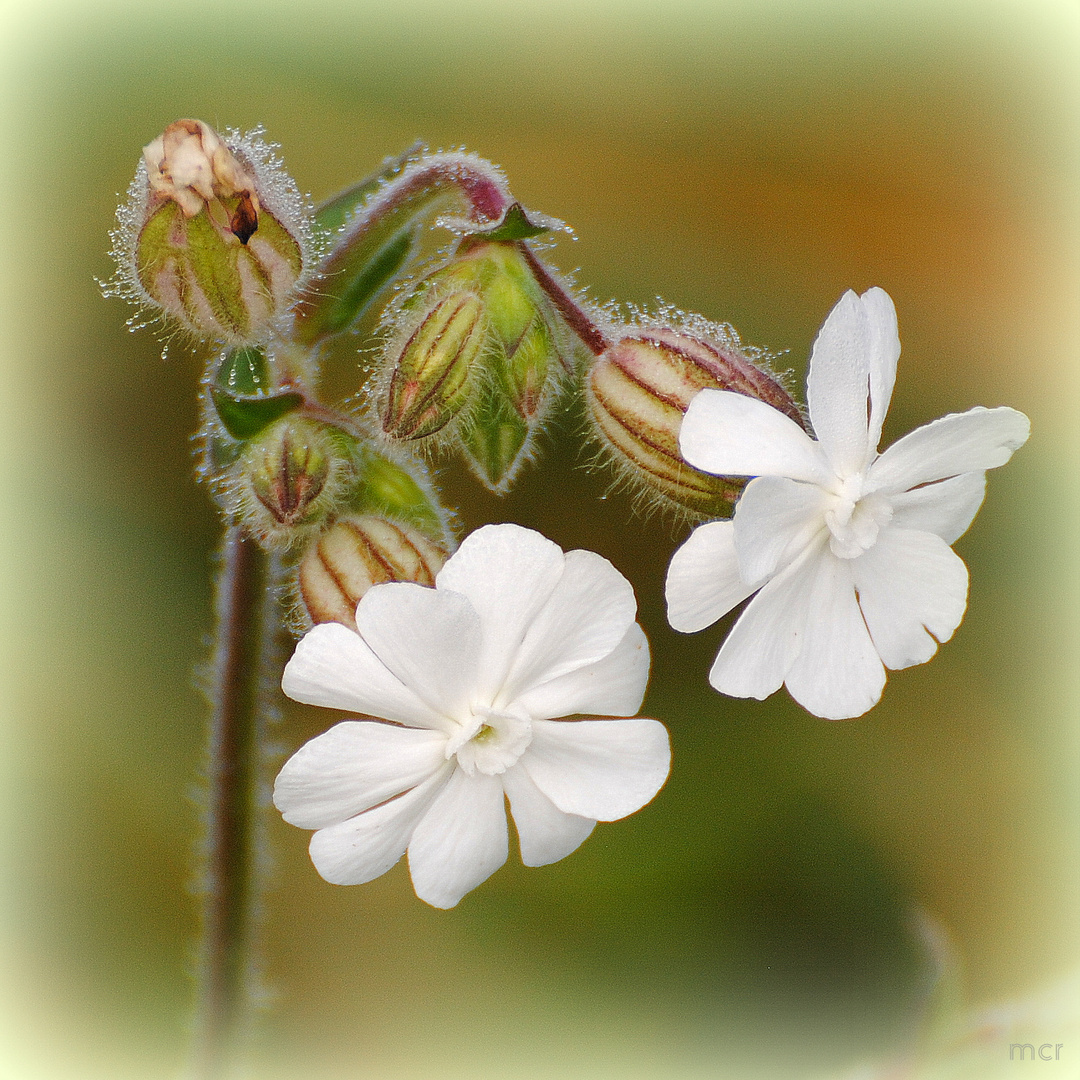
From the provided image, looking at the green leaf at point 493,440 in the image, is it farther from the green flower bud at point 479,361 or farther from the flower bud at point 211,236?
the flower bud at point 211,236

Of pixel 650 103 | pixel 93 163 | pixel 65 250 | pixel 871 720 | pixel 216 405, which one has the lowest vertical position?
pixel 216 405

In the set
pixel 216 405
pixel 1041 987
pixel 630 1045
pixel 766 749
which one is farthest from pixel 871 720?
pixel 216 405

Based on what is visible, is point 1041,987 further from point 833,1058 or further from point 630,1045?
point 630,1045

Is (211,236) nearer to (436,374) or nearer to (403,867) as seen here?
(436,374)

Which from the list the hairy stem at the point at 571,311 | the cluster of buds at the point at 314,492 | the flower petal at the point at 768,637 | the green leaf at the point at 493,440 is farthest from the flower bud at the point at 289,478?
the flower petal at the point at 768,637

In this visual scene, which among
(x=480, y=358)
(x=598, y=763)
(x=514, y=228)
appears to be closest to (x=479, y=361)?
(x=480, y=358)
